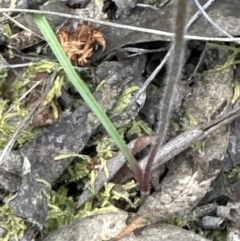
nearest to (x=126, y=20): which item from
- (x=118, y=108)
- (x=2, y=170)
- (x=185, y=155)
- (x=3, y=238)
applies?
(x=118, y=108)

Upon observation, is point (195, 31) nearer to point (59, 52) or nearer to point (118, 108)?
point (118, 108)

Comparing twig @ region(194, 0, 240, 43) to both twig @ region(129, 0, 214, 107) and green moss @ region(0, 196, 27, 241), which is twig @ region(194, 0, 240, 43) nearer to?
twig @ region(129, 0, 214, 107)

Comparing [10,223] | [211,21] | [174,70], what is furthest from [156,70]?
[10,223]

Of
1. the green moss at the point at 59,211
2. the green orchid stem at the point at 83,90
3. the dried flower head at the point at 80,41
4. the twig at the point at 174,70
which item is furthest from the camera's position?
the dried flower head at the point at 80,41

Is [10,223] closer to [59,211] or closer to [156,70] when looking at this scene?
[59,211]

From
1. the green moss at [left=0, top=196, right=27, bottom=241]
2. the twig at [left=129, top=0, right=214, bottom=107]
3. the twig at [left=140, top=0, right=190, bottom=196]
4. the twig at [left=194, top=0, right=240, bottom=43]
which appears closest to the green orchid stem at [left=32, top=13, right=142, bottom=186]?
the twig at [left=140, top=0, right=190, bottom=196]

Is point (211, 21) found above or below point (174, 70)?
→ below

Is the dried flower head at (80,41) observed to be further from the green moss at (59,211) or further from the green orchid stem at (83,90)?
the green moss at (59,211)

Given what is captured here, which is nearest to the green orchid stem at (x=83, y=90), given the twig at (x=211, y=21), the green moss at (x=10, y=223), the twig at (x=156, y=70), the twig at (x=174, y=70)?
the twig at (x=174, y=70)
